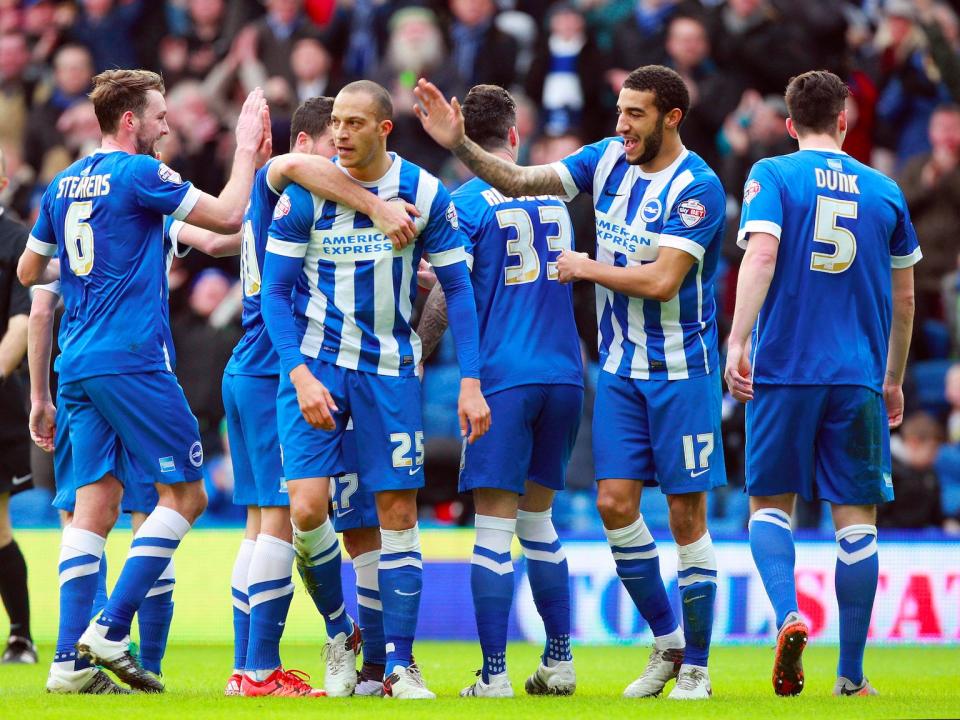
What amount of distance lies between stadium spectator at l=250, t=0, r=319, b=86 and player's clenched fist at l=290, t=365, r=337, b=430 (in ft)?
31.8

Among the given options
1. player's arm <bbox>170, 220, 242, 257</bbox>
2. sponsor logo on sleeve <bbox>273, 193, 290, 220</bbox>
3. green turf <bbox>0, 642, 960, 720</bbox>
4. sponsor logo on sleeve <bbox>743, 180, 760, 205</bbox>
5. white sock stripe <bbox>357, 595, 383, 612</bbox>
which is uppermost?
sponsor logo on sleeve <bbox>743, 180, 760, 205</bbox>

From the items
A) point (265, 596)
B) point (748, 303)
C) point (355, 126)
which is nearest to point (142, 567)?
point (265, 596)

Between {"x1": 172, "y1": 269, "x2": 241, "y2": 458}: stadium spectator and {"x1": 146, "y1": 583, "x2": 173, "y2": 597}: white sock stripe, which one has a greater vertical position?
{"x1": 172, "y1": 269, "x2": 241, "y2": 458}: stadium spectator

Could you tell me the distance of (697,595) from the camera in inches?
271

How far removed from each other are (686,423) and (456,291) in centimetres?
124

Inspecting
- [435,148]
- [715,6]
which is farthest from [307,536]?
[715,6]

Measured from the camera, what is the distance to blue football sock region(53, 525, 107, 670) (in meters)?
6.83

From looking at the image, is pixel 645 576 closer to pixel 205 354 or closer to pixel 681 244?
pixel 681 244

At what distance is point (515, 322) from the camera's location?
7.05 metres

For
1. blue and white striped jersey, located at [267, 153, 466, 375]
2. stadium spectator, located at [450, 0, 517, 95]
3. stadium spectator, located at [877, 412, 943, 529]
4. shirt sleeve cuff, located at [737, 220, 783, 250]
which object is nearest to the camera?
blue and white striped jersey, located at [267, 153, 466, 375]

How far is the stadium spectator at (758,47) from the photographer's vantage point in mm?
14156

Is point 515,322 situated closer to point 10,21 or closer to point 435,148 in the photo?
point 435,148

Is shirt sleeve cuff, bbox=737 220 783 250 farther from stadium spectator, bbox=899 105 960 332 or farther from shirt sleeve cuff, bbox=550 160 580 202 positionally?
stadium spectator, bbox=899 105 960 332

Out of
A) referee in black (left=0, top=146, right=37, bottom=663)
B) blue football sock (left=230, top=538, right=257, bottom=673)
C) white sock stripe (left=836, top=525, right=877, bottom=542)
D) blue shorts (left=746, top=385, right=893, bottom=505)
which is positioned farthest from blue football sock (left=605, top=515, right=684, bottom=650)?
referee in black (left=0, top=146, right=37, bottom=663)
